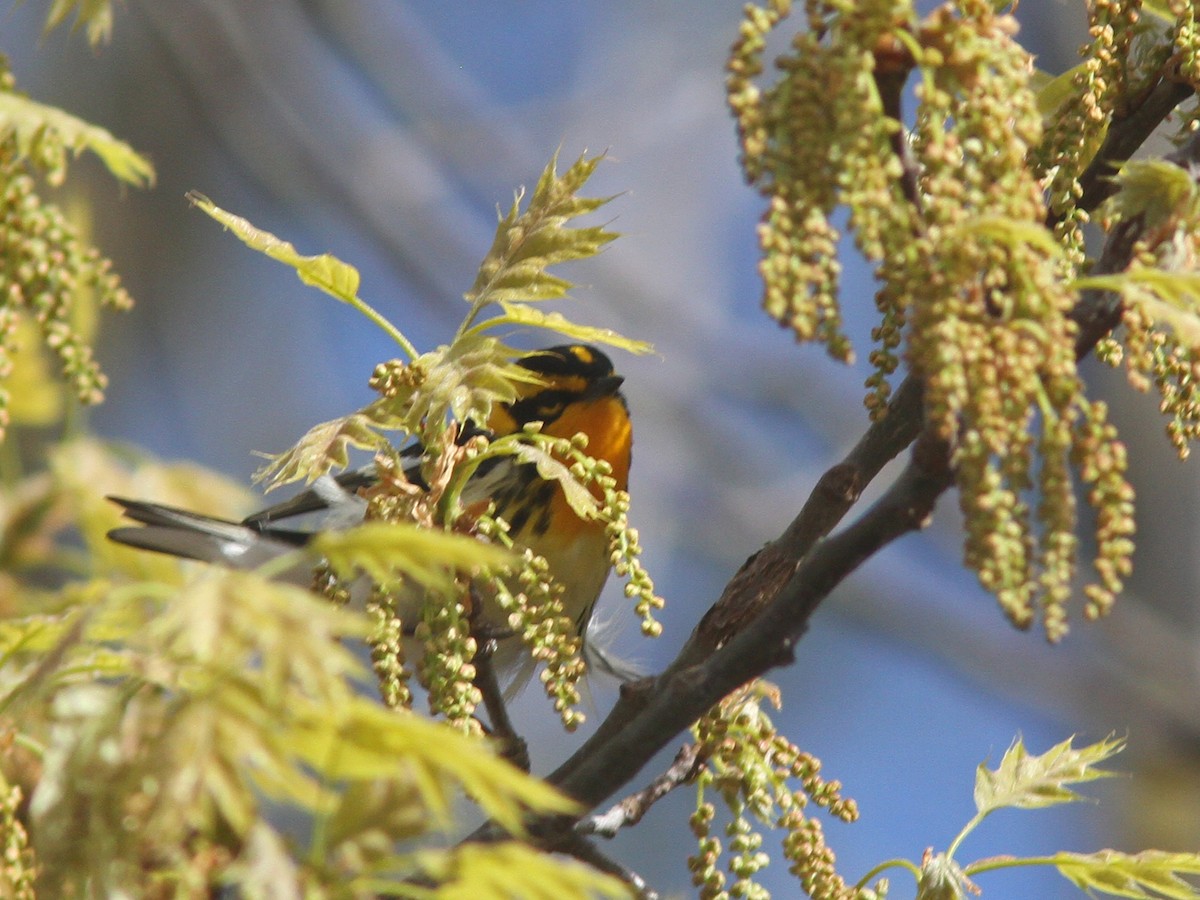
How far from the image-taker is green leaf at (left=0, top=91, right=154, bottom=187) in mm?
1151

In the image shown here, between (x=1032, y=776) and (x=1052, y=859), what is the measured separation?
0.24m

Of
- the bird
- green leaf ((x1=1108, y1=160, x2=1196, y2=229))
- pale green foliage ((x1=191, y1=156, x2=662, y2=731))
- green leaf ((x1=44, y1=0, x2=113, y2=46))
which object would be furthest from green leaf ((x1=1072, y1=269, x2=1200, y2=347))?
the bird

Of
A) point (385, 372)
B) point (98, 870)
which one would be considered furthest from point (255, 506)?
point (98, 870)

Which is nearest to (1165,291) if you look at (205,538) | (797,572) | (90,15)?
(797,572)

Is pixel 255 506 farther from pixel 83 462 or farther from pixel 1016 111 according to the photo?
pixel 1016 111

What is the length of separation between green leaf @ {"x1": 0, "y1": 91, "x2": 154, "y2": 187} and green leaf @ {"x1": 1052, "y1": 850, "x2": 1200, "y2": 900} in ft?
3.49

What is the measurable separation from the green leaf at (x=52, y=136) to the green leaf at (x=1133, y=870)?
3.49 ft

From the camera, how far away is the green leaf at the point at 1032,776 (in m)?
1.60

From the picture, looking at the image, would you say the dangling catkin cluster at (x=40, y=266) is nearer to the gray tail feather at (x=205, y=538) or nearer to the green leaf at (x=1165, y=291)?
the green leaf at (x=1165, y=291)

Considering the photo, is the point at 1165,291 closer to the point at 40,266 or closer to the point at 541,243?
the point at 541,243

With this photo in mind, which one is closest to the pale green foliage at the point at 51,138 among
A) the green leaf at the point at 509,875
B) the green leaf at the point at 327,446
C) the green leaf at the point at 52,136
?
the green leaf at the point at 52,136

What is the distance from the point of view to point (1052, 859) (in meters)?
1.38

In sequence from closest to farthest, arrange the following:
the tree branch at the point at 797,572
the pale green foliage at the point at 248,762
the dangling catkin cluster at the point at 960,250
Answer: the pale green foliage at the point at 248,762, the dangling catkin cluster at the point at 960,250, the tree branch at the point at 797,572

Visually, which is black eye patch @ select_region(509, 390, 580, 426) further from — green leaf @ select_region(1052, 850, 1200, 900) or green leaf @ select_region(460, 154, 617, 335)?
green leaf @ select_region(1052, 850, 1200, 900)
